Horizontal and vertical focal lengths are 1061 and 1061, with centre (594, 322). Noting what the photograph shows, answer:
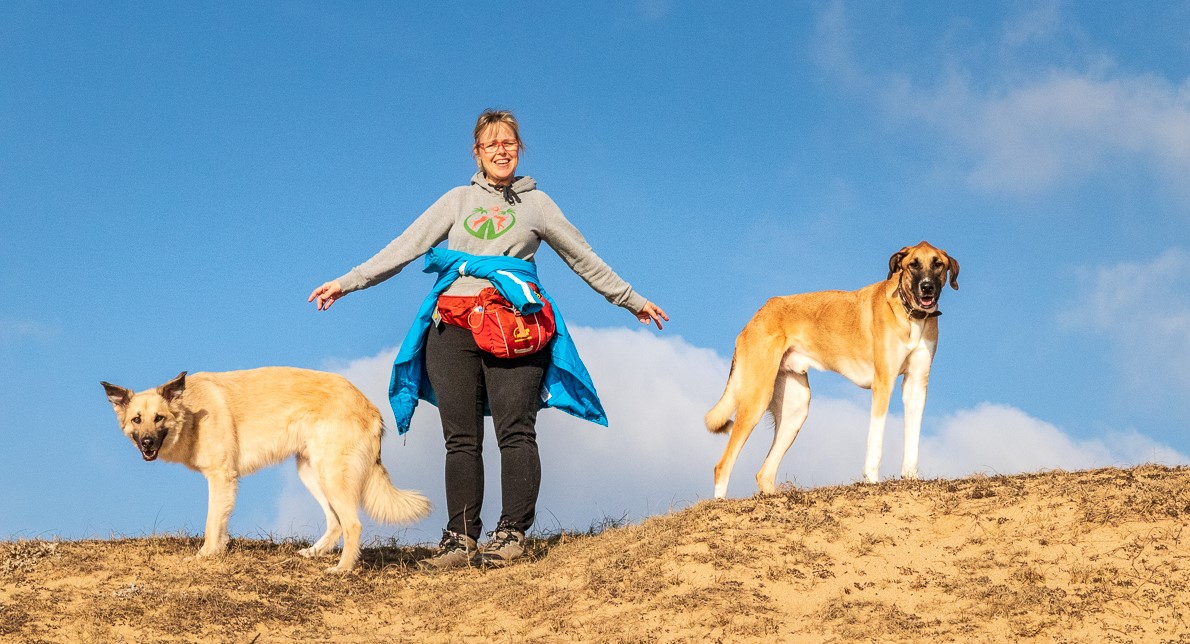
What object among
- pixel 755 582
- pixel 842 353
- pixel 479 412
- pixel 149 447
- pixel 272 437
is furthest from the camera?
pixel 842 353

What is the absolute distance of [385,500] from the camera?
9.18 m

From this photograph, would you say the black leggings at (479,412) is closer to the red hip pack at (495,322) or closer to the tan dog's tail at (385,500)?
the red hip pack at (495,322)

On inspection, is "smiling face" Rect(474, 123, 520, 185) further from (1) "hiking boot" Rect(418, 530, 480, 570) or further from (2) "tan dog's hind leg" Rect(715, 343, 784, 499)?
(2) "tan dog's hind leg" Rect(715, 343, 784, 499)

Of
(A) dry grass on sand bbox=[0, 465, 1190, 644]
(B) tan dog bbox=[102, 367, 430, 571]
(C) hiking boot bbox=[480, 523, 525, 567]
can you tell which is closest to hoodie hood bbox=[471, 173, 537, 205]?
(B) tan dog bbox=[102, 367, 430, 571]

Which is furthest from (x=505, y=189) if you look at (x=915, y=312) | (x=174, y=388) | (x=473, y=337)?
(x=915, y=312)

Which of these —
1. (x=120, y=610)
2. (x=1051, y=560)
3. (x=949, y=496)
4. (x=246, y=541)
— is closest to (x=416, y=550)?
(x=246, y=541)

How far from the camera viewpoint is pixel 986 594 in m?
7.14

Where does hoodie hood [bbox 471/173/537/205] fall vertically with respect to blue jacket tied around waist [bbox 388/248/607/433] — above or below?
above

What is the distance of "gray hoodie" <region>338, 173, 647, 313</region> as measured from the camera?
8250 millimetres

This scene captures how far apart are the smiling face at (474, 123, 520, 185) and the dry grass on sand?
3159mm

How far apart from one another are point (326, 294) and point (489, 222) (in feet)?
4.49

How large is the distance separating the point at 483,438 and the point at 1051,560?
4327 millimetres

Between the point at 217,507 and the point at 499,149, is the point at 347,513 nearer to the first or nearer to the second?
the point at 217,507

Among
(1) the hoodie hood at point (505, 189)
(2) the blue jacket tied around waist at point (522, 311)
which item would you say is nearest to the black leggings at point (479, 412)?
(2) the blue jacket tied around waist at point (522, 311)
